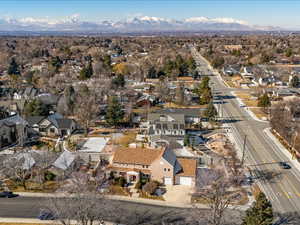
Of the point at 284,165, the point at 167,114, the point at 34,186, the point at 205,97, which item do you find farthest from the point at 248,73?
the point at 34,186

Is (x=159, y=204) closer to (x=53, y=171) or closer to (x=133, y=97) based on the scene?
(x=53, y=171)

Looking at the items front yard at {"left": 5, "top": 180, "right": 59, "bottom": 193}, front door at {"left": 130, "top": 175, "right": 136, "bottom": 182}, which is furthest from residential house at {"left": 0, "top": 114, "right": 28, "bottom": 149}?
front door at {"left": 130, "top": 175, "right": 136, "bottom": 182}

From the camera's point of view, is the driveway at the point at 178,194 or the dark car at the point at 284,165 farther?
the dark car at the point at 284,165

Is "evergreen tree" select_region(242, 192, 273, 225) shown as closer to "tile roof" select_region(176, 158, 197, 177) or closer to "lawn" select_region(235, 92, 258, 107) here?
"tile roof" select_region(176, 158, 197, 177)

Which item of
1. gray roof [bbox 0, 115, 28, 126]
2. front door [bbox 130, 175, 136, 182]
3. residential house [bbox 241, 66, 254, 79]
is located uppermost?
residential house [bbox 241, 66, 254, 79]

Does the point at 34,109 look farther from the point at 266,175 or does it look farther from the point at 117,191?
the point at 266,175

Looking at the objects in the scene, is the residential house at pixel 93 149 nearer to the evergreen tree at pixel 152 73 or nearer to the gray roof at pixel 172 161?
the gray roof at pixel 172 161

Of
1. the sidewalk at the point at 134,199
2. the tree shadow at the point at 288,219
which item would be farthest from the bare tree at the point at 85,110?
the tree shadow at the point at 288,219
